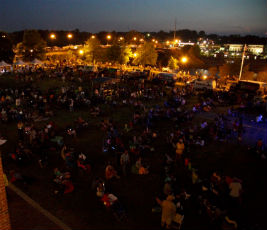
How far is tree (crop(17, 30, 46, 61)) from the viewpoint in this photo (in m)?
45.2

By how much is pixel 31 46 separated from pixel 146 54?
922 inches

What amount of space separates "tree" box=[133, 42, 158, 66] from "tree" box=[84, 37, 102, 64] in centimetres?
834

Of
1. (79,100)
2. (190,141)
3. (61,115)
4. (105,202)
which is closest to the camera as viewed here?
(105,202)

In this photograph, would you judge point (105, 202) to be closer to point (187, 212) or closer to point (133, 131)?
point (187, 212)

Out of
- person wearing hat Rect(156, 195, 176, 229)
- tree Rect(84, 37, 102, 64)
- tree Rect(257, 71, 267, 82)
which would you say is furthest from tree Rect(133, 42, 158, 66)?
person wearing hat Rect(156, 195, 176, 229)

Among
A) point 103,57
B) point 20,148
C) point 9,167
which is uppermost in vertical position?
point 103,57

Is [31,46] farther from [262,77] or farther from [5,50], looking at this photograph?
[262,77]

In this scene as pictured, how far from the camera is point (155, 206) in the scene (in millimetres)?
8125

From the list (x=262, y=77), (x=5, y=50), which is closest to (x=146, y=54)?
(x=262, y=77)

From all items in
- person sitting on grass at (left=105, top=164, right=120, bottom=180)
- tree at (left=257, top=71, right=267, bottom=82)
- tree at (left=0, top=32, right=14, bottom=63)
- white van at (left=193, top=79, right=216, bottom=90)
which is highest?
tree at (left=0, top=32, right=14, bottom=63)

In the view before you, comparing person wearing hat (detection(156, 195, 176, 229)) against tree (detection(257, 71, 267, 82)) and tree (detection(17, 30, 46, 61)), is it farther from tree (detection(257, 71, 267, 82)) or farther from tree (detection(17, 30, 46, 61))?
tree (detection(17, 30, 46, 61))

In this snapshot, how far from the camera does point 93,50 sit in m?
45.9

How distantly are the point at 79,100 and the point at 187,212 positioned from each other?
14542 millimetres

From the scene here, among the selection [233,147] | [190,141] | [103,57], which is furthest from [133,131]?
[103,57]
